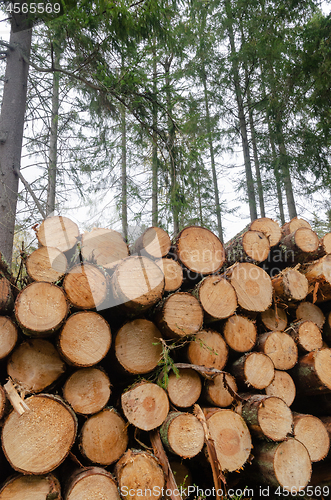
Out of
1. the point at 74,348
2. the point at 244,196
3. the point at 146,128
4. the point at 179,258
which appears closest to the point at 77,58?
the point at 146,128

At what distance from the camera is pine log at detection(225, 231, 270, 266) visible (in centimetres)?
368

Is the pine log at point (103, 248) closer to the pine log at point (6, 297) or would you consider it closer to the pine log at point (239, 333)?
the pine log at point (6, 297)

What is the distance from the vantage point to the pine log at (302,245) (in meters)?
3.88

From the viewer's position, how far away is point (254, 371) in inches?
115

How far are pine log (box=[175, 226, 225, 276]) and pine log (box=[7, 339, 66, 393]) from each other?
1471mm

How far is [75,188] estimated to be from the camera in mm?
8273

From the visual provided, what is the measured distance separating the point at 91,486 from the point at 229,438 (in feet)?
3.70

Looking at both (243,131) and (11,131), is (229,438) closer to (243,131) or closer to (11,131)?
(11,131)

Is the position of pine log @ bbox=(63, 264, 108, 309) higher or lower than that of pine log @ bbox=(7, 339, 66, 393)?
higher

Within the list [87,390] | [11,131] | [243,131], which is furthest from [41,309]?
[243,131]

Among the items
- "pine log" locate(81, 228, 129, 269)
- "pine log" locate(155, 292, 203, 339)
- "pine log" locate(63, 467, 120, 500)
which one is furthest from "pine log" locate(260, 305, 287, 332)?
"pine log" locate(63, 467, 120, 500)

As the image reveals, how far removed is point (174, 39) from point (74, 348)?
5.49 m

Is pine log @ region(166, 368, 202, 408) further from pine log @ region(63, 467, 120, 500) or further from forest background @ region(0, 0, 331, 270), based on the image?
forest background @ region(0, 0, 331, 270)

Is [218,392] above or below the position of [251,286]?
below
